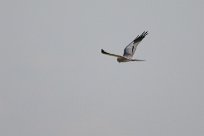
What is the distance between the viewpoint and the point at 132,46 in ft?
167

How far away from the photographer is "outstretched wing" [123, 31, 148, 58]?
49509 millimetres

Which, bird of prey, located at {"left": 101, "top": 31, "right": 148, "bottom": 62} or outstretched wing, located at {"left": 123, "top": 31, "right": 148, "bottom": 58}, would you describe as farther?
outstretched wing, located at {"left": 123, "top": 31, "right": 148, "bottom": 58}

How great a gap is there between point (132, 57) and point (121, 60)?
167 centimetres

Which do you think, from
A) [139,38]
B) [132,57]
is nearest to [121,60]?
[132,57]

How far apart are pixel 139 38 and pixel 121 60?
17.0 feet

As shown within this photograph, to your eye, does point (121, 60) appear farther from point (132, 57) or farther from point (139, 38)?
point (139, 38)

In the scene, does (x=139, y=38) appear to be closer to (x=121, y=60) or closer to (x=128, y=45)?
(x=128, y=45)

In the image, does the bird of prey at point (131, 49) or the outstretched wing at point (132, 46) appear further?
the outstretched wing at point (132, 46)

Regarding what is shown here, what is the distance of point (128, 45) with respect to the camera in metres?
51.1

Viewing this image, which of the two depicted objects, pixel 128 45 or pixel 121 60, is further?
pixel 128 45

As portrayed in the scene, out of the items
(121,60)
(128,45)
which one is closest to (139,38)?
(128,45)

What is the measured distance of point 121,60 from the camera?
157 feet

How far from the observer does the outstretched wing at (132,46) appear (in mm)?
49509
